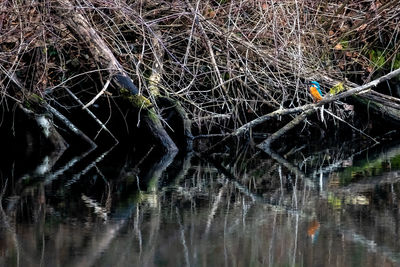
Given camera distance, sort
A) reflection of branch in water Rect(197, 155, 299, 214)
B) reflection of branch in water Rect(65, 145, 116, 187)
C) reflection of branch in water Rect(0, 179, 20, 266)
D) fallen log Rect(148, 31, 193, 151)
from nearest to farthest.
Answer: reflection of branch in water Rect(0, 179, 20, 266) → reflection of branch in water Rect(197, 155, 299, 214) → reflection of branch in water Rect(65, 145, 116, 187) → fallen log Rect(148, 31, 193, 151)

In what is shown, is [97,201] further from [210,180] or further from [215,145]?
[215,145]

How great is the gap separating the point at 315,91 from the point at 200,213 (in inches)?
145

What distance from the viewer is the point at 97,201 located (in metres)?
5.05

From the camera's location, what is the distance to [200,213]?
181 inches

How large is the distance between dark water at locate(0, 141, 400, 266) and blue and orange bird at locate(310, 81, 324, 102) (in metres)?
0.89

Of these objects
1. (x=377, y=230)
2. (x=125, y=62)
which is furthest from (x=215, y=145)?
(x=377, y=230)

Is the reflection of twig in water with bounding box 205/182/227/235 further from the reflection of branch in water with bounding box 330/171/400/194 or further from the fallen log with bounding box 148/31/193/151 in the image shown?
the fallen log with bounding box 148/31/193/151

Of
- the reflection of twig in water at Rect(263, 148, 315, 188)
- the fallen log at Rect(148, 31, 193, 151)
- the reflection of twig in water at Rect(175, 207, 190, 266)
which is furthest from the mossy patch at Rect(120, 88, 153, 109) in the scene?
the reflection of twig in water at Rect(175, 207, 190, 266)

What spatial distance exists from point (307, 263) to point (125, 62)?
458 cm

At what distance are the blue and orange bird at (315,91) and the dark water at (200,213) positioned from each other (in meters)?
0.89

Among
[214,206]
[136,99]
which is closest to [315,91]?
[136,99]

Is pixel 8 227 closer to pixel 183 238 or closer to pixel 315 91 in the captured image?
pixel 183 238

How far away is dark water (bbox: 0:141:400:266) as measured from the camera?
12.0 ft

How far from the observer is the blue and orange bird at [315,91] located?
25.9ft
